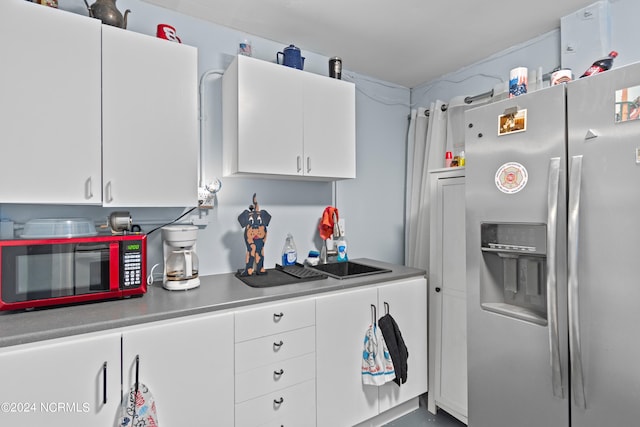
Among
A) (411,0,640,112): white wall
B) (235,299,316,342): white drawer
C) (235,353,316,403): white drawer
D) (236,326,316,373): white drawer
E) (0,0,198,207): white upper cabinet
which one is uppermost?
(411,0,640,112): white wall

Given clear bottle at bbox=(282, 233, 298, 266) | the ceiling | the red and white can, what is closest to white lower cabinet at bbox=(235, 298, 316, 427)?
clear bottle at bbox=(282, 233, 298, 266)

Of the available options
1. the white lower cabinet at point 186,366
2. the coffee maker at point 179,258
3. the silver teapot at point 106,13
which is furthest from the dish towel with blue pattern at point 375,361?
the silver teapot at point 106,13

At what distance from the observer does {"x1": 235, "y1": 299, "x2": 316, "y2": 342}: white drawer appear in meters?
1.55

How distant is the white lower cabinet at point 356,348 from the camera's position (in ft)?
5.94

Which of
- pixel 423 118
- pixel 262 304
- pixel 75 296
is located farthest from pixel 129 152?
pixel 423 118

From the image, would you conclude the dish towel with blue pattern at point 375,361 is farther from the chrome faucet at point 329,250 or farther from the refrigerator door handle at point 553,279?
the refrigerator door handle at point 553,279

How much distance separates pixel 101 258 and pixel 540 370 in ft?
6.79

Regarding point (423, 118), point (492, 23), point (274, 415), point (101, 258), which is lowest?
point (274, 415)

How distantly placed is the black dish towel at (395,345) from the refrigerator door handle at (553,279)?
0.80 m

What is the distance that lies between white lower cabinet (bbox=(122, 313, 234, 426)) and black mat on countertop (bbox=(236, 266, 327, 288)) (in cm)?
35

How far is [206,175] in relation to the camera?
6.88ft

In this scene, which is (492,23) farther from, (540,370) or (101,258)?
(101,258)

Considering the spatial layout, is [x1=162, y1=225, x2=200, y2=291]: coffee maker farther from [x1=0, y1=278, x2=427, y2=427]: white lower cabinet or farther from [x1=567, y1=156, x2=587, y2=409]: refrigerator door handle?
[x1=567, y1=156, x2=587, y2=409]: refrigerator door handle

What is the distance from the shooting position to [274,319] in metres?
1.64
